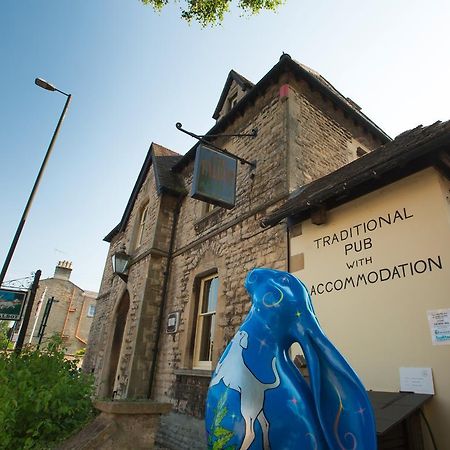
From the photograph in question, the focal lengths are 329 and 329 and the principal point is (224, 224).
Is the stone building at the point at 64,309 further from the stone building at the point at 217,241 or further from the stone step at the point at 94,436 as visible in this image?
the stone step at the point at 94,436

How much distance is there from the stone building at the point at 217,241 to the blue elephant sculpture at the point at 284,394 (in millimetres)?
3381

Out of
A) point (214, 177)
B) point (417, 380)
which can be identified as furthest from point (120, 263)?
point (417, 380)

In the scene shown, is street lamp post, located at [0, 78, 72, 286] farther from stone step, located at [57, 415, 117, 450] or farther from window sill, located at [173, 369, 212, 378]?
stone step, located at [57, 415, 117, 450]


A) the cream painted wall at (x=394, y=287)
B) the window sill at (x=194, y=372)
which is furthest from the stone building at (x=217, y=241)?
the cream painted wall at (x=394, y=287)

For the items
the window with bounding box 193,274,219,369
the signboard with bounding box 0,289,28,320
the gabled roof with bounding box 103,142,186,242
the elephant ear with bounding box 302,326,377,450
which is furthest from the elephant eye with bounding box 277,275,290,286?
the gabled roof with bounding box 103,142,186,242

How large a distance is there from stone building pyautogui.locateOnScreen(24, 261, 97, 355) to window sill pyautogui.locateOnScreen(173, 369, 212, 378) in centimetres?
2605

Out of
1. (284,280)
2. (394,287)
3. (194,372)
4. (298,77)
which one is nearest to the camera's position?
(284,280)

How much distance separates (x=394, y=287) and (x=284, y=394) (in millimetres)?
2590

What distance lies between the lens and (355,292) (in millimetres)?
4066

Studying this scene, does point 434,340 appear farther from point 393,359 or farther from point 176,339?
point 176,339

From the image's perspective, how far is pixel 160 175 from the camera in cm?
1070

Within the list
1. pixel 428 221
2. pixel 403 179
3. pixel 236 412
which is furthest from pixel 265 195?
pixel 236 412

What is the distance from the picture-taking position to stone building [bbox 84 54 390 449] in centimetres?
630

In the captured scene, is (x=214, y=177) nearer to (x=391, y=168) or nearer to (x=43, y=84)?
(x=391, y=168)
